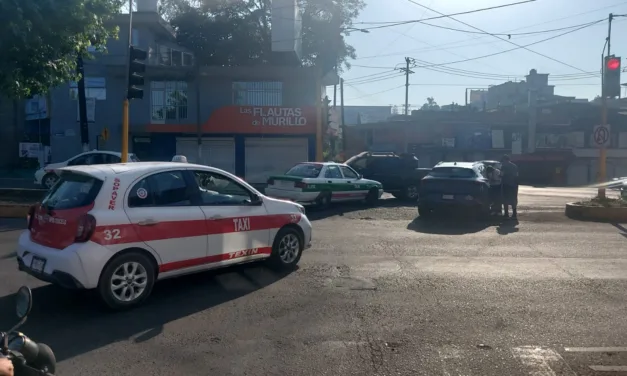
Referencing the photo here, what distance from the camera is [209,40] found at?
4194 cm

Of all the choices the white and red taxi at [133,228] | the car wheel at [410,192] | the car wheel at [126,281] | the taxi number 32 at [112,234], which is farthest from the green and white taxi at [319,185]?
the taxi number 32 at [112,234]

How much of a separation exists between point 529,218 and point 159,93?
2246 centimetres

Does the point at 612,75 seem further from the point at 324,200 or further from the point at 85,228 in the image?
the point at 85,228

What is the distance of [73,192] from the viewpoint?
23.8 feet

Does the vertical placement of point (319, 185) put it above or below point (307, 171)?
below

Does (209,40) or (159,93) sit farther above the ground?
(209,40)

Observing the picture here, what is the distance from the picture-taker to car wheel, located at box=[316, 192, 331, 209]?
59.7 feet

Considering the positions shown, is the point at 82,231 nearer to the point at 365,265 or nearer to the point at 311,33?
the point at 365,265

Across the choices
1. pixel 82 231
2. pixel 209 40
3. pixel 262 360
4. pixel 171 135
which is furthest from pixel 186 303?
pixel 209 40

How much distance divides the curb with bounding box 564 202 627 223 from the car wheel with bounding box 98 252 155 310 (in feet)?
41.8

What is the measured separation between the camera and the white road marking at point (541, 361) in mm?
5504

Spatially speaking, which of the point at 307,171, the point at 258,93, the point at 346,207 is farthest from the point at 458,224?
the point at 258,93

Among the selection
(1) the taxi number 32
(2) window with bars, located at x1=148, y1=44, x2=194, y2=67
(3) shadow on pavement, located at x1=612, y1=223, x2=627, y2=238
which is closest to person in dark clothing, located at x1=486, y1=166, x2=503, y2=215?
(3) shadow on pavement, located at x1=612, y1=223, x2=627, y2=238

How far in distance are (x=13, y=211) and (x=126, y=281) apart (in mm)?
9826
